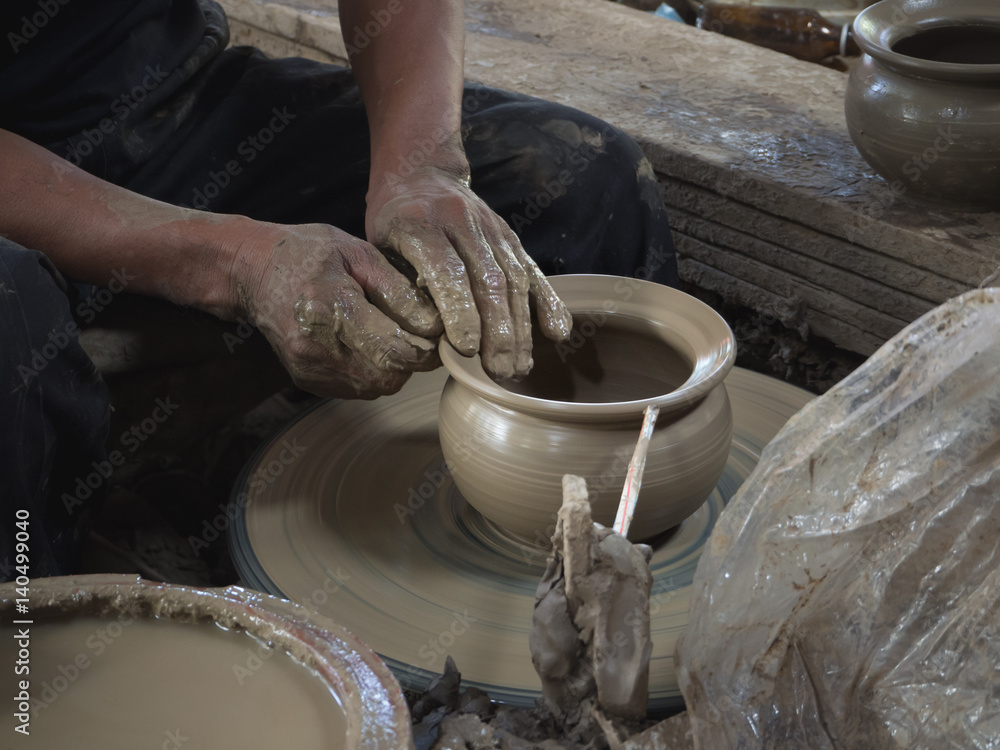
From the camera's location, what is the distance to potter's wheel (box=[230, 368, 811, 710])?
1.31 m

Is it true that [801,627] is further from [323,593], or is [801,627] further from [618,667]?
[323,593]

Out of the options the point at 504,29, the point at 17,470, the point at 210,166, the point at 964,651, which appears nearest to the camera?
the point at 964,651

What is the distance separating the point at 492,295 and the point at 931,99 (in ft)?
3.77

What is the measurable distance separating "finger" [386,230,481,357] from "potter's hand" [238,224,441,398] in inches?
1.2

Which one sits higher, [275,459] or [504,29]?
[504,29]

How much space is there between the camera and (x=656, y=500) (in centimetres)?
134

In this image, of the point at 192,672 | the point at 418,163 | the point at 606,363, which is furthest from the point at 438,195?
the point at 192,672

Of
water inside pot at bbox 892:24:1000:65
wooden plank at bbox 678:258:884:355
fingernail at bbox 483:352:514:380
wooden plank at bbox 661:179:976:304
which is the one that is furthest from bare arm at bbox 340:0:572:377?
water inside pot at bbox 892:24:1000:65

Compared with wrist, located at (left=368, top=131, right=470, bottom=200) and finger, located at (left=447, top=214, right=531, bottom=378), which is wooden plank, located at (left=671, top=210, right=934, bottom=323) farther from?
finger, located at (left=447, top=214, right=531, bottom=378)

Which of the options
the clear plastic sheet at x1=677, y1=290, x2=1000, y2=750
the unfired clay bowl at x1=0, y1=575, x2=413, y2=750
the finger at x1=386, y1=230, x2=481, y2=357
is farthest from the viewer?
the finger at x1=386, y1=230, x2=481, y2=357

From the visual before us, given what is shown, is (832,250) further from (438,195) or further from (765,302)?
(438,195)

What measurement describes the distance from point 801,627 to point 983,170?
1.37 m

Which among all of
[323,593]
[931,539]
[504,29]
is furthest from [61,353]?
[504,29]

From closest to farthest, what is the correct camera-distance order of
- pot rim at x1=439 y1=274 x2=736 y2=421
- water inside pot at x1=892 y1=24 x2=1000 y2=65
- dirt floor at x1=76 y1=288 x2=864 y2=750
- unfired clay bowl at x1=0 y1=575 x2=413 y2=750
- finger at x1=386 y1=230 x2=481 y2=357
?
unfired clay bowl at x1=0 y1=575 x2=413 y2=750 < pot rim at x1=439 y1=274 x2=736 y2=421 < finger at x1=386 y1=230 x2=481 y2=357 < dirt floor at x1=76 y1=288 x2=864 y2=750 < water inside pot at x1=892 y1=24 x2=1000 y2=65
